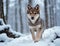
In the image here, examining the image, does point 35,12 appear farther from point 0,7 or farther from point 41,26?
point 0,7

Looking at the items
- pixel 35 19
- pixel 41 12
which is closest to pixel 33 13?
pixel 35 19

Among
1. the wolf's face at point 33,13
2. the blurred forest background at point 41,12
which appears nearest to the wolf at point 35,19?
the wolf's face at point 33,13

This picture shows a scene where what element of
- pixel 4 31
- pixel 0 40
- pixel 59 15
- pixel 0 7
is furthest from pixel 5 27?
pixel 59 15

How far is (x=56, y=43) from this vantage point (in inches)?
228

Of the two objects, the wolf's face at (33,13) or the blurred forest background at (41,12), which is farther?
the blurred forest background at (41,12)

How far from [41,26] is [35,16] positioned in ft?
1.97

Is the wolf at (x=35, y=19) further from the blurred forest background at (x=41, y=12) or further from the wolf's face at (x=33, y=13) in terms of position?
the blurred forest background at (x=41, y=12)

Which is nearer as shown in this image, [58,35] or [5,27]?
[58,35]

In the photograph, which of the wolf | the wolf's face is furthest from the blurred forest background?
the wolf's face

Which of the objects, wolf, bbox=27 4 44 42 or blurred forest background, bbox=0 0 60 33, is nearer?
wolf, bbox=27 4 44 42

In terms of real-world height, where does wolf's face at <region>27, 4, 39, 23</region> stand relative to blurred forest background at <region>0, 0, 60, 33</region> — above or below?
above

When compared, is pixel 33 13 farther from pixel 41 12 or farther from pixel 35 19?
pixel 41 12

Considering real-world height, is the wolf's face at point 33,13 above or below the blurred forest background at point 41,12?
above

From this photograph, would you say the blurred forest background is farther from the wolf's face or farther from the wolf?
the wolf's face
